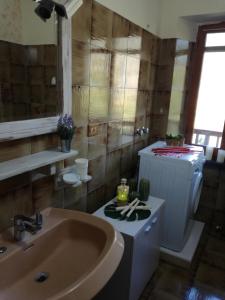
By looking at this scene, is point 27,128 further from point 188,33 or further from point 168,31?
point 188,33

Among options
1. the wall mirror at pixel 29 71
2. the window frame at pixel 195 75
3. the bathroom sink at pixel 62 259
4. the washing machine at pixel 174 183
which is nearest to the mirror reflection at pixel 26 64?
the wall mirror at pixel 29 71

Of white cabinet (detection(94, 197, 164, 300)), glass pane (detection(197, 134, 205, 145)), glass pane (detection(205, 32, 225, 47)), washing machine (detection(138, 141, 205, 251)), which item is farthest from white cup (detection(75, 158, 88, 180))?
glass pane (detection(205, 32, 225, 47))

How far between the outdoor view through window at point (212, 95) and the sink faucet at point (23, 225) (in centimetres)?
228

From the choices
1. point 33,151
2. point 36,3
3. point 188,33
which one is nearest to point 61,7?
point 36,3

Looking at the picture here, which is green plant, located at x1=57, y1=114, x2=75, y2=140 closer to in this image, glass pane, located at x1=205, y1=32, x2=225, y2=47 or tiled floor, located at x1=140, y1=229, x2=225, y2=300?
tiled floor, located at x1=140, y1=229, x2=225, y2=300

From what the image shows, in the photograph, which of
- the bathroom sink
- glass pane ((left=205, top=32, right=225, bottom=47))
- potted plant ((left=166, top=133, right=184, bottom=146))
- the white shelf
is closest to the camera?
the bathroom sink

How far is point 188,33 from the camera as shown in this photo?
106 inches

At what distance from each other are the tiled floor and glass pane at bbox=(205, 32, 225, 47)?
2225 millimetres

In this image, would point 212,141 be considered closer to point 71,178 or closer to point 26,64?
point 71,178

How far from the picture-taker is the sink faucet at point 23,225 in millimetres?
1165

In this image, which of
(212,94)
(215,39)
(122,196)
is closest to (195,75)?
(212,94)

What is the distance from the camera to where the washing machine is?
7.09 feet

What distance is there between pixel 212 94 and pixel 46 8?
6.98ft

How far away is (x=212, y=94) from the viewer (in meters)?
2.79
